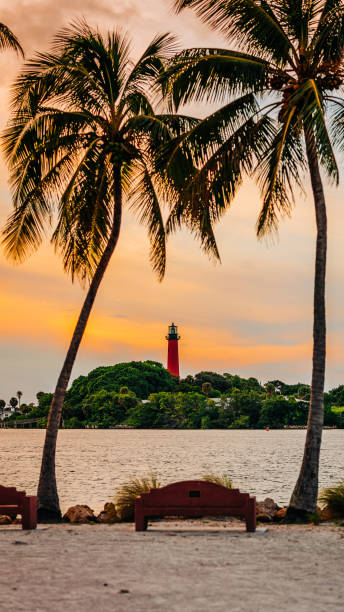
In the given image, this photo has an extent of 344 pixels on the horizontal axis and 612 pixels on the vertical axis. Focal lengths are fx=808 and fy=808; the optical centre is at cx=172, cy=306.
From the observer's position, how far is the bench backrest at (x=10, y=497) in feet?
43.2

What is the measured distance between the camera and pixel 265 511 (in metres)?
17.5

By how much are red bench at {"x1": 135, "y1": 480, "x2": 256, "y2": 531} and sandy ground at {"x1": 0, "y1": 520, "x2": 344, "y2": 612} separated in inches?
13.9

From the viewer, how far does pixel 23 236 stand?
63.7 ft

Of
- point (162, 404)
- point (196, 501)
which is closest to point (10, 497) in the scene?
point (196, 501)

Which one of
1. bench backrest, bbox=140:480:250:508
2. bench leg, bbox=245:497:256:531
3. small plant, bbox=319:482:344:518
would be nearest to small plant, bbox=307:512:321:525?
small plant, bbox=319:482:344:518

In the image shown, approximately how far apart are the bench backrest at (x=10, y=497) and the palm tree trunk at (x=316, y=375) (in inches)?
221

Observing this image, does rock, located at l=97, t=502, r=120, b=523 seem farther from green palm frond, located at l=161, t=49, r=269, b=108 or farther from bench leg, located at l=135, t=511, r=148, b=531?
green palm frond, located at l=161, t=49, r=269, b=108

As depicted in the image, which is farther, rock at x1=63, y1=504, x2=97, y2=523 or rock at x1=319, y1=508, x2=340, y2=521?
rock at x1=63, y1=504, x2=97, y2=523

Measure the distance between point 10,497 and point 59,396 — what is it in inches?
196

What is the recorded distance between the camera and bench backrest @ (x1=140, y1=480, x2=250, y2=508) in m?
12.8

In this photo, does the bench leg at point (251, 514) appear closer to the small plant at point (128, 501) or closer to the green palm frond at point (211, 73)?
the small plant at point (128, 501)

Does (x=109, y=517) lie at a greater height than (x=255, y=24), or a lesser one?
lesser

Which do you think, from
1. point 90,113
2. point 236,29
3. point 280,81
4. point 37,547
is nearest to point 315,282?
point 280,81

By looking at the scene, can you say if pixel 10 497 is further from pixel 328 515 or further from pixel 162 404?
pixel 162 404
